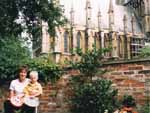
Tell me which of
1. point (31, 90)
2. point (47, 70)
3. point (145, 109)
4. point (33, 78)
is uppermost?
point (33, 78)

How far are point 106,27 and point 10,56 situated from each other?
4284 centimetres

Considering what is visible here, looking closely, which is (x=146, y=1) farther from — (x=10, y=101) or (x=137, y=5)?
(x=10, y=101)

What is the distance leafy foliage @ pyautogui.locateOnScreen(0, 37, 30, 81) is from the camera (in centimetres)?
1452

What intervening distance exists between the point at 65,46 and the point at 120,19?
38.3 feet

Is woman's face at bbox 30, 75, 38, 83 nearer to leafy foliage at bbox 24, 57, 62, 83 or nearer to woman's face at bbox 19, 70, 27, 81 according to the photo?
woman's face at bbox 19, 70, 27, 81

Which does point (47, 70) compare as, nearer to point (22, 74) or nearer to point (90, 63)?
point (90, 63)

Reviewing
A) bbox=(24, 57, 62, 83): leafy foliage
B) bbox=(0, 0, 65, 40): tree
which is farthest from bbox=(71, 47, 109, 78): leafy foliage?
bbox=(0, 0, 65, 40): tree

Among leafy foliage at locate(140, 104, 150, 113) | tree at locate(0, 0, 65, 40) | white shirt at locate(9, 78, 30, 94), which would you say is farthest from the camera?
tree at locate(0, 0, 65, 40)

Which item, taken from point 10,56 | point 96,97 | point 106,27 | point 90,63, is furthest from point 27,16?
Result: point 106,27

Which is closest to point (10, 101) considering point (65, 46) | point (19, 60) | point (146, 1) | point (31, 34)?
point (31, 34)

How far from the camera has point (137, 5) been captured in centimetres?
6512

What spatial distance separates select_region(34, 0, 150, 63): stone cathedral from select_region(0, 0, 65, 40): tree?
116ft

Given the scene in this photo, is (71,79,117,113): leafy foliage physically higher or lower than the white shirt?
lower

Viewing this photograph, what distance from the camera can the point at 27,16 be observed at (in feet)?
49.4
